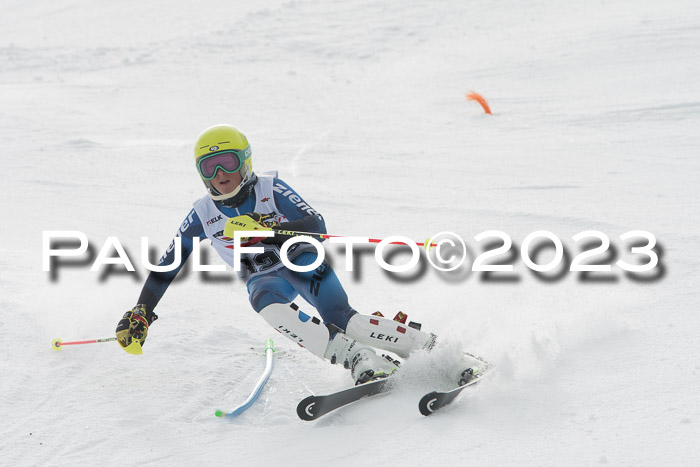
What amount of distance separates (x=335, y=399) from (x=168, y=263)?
1371 mm

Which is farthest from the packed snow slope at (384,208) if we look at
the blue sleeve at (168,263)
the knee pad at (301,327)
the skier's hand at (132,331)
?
the blue sleeve at (168,263)

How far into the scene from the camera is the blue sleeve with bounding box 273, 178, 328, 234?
4281 millimetres

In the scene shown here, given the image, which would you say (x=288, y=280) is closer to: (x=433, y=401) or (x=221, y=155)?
(x=221, y=155)

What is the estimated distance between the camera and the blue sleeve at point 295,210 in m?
4.28

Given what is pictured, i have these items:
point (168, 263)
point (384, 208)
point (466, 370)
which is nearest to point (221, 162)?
point (168, 263)

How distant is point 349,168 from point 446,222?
2.49 m

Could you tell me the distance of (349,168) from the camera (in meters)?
9.55

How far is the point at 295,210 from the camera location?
14.4 feet

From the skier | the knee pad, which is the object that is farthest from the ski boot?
the knee pad

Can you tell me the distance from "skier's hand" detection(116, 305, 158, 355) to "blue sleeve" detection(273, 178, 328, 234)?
1.00 m

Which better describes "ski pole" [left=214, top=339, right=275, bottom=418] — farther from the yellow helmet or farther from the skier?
the yellow helmet

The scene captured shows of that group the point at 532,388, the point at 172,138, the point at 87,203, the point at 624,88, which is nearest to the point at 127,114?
the point at 172,138

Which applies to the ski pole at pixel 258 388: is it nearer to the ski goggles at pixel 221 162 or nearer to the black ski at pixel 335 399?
the black ski at pixel 335 399
